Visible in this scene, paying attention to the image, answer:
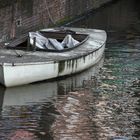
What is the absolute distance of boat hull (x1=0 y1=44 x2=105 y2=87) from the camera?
15.1m

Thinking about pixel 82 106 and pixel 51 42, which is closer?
pixel 82 106

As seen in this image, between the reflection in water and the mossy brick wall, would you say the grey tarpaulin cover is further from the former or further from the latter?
the mossy brick wall

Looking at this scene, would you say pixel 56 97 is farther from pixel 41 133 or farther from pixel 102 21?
pixel 102 21

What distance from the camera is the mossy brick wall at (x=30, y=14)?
67.8 feet

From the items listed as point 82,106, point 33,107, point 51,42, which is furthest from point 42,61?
point 51,42

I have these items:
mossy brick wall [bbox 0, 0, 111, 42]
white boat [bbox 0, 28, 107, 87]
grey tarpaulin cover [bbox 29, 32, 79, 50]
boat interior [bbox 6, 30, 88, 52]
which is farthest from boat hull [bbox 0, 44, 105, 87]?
mossy brick wall [bbox 0, 0, 111, 42]

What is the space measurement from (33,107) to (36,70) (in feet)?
5.94

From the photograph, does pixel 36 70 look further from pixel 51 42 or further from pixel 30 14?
pixel 30 14

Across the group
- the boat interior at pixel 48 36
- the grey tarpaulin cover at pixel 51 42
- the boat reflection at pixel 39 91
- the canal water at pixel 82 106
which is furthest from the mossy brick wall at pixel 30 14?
the boat reflection at pixel 39 91

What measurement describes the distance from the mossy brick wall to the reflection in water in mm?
4340

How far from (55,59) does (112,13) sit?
55.5 feet

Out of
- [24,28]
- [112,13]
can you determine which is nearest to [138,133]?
[24,28]

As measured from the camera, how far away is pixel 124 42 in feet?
77.9

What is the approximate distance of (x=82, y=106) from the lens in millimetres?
14188
